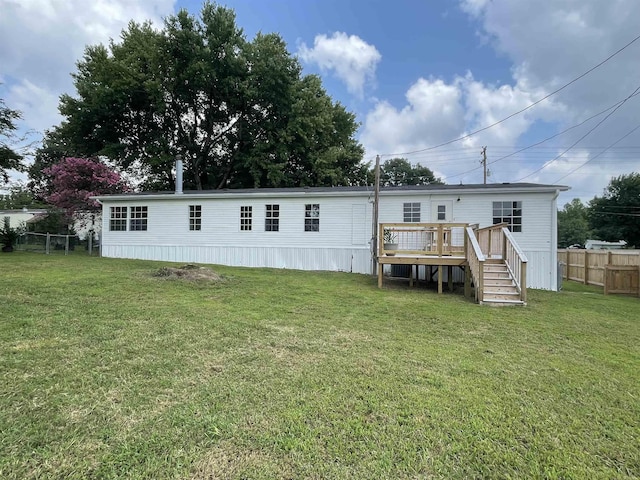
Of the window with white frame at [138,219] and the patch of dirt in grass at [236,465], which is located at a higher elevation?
the window with white frame at [138,219]

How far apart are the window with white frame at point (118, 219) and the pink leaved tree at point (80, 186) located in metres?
4.29

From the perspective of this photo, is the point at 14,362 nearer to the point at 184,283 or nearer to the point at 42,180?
the point at 184,283

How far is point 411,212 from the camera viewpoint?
12.1 metres

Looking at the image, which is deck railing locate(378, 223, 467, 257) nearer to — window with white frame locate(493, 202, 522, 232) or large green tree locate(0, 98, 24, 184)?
window with white frame locate(493, 202, 522, 232)

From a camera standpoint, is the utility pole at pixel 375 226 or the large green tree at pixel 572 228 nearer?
the utility pole at pixel 375 226

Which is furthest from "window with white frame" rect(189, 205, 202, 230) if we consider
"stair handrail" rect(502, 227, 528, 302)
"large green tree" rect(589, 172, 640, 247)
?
"large green tree" rect(589, 172, 640, 247)

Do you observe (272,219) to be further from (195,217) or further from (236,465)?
(236,465)

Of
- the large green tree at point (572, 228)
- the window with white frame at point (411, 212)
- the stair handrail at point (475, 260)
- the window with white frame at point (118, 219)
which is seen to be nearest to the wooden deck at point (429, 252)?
the stair handrail at point (475, 260)

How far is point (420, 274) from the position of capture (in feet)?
38.4

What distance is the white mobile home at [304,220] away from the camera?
11.0 metres

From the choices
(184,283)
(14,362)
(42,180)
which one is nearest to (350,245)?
(184,283)

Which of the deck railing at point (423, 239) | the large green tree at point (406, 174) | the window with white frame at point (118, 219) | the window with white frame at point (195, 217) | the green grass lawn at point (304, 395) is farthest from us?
the large green tree at point (406, 174)

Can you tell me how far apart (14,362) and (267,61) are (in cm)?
2190

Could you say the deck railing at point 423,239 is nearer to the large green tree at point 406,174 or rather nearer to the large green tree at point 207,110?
the large green tree at point 207,110
